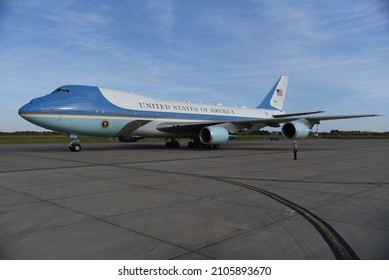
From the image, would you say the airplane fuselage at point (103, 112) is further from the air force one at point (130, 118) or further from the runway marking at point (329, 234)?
the runway marking at point (329, 234)

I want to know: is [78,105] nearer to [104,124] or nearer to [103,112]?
[103,112]

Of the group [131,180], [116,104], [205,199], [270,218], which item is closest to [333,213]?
[270,218]

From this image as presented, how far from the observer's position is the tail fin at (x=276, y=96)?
1373 inches

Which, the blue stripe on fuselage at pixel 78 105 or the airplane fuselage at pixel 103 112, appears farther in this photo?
the airplane fuselage at pixel 103 112

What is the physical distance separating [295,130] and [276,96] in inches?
590

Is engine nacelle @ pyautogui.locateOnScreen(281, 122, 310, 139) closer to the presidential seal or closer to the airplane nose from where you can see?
the presidential seal

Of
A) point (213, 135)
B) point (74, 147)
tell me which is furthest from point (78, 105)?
point (213, 135)

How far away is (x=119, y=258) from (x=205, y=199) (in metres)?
3.26

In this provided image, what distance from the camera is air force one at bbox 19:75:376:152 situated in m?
17.3

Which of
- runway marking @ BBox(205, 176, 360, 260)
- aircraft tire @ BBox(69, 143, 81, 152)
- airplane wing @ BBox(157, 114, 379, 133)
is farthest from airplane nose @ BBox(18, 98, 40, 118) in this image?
runway marking @ BBox(205, 176, 360, 260)

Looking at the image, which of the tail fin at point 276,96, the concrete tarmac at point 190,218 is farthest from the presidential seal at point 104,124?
the tail fin at point 276,96

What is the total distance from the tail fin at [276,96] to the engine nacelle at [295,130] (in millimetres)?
12986

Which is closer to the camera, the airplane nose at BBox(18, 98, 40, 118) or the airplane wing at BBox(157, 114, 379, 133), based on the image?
the airplane nose at BBox(18, 98, 40, 118)

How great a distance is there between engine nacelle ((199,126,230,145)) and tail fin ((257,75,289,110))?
14835mm
